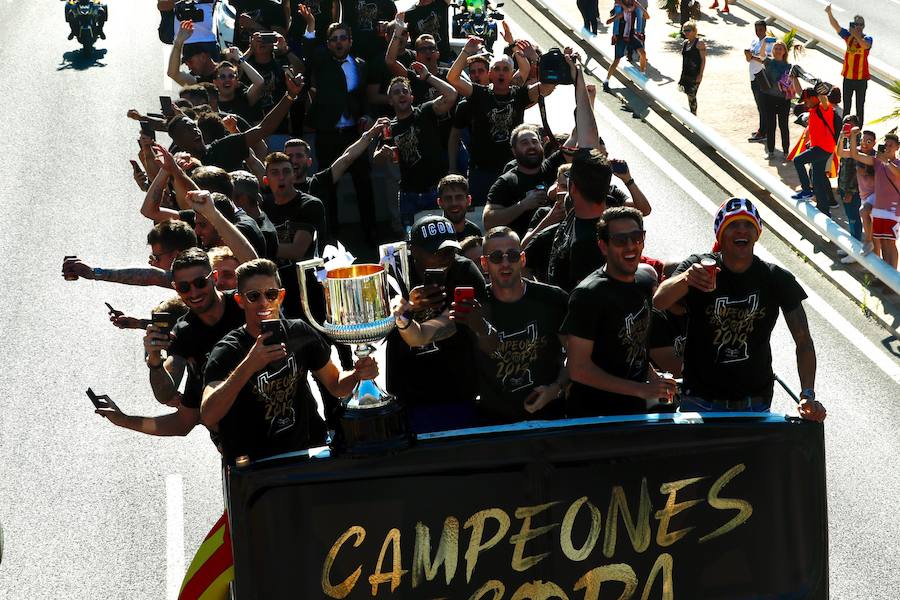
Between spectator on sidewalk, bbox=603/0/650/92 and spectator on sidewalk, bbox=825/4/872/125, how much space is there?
3.37 metres

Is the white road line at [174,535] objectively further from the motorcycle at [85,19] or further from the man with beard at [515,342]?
the motorcycle at [85,19]

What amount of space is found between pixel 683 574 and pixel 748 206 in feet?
7.63

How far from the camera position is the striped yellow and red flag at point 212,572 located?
5914 mm

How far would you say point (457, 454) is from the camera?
15.4ft

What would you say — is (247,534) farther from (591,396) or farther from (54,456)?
(54,456)

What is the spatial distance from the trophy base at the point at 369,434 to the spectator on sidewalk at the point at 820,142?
11.2 metres

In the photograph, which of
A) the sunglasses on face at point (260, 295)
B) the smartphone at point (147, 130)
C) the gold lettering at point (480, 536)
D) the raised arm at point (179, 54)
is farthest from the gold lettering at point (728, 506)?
the raised arm at point (179, 54)

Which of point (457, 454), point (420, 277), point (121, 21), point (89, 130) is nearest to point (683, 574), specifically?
point (457, 454)

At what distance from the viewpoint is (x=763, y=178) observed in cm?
1577

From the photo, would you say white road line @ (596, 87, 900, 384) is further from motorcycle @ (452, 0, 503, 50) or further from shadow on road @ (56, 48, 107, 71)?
shadow on road @ (56, 48, 107, 71)

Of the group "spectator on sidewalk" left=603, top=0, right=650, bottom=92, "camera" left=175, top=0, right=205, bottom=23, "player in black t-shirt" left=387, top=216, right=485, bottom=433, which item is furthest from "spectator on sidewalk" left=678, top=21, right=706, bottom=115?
"player in black t-shirt" left=387, top=216, right=485, bottom=433

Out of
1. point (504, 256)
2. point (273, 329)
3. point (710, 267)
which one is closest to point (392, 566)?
point (273, 329)

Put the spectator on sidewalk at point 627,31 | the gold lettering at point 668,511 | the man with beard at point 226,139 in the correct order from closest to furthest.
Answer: the gold lettering at point 668,511
the man with beard at point 226,139
the spectator on sidewalk at point 627,31

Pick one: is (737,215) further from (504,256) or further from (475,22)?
(475,22)
